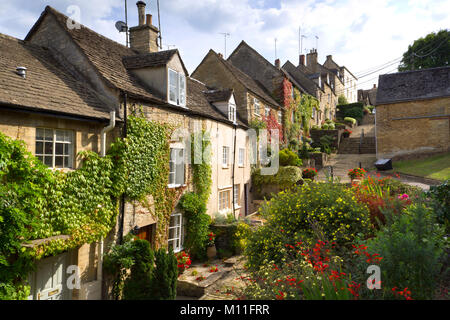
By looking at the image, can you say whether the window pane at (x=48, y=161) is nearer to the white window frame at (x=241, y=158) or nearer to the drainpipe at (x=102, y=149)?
the drainpipe at (x=102, y=149)

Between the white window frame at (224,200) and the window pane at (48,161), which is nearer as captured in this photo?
the window pane at (48,161)

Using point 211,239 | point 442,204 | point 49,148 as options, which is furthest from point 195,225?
point 442,204

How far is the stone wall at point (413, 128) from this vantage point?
87.2ft

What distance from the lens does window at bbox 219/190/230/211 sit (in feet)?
57.7

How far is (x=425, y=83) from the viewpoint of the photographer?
93.3 feet

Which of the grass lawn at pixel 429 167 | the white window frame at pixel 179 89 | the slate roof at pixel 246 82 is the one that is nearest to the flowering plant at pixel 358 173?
the grass lawn at pixel 429 167

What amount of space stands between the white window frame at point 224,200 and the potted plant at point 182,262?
4.81m

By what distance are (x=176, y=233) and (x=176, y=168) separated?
2877 millimetres

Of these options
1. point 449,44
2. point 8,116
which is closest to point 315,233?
point 8,116

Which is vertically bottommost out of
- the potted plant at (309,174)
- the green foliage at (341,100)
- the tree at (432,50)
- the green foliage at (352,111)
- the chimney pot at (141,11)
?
the potted plant at (309,174)

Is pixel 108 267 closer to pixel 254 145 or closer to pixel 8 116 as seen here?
pixel 8 116

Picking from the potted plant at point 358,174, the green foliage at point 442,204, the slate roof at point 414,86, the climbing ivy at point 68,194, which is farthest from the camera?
the slate roof at point 414,86

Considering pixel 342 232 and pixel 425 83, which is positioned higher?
pixel 425 83
